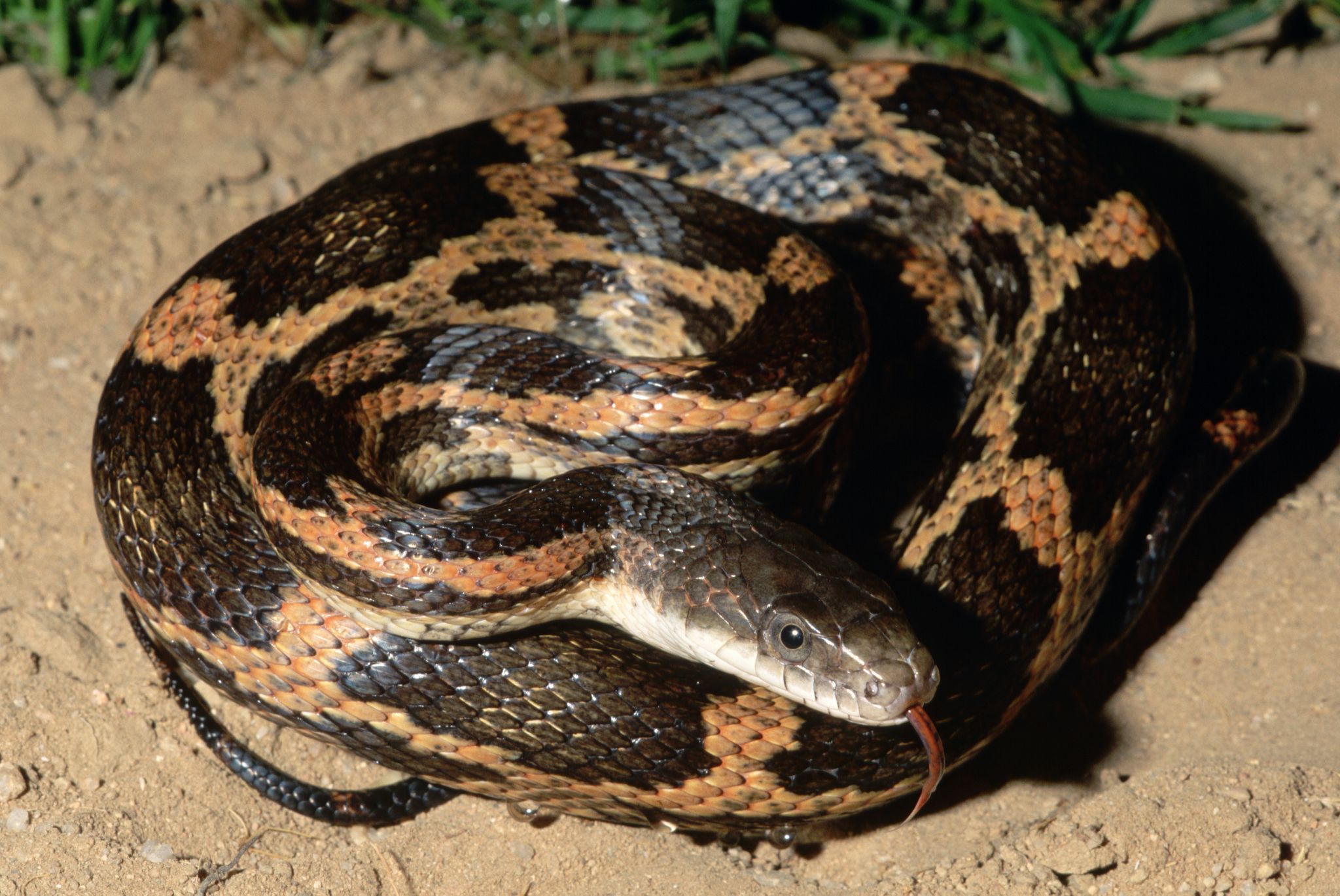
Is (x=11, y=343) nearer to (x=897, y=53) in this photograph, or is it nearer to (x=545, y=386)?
(x=545, y=386)

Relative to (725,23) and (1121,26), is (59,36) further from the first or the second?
(1121,26)

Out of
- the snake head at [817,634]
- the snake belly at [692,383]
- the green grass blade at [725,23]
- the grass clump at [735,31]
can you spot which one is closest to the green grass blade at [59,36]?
the grass clump at [735,31]

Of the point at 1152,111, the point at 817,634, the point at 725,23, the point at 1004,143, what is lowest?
the point at 817,634

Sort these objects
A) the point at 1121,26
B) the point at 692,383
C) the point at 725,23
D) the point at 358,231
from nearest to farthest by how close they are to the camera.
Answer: the point at 692,383 < the point at 358,231 < the point at 725,23 < the point at 1121,26

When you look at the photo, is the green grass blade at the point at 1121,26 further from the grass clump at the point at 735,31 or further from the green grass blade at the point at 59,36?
the green grass blade at the point at 59,36

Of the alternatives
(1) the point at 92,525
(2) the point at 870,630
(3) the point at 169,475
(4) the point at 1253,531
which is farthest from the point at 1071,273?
(1) the point at 92,525

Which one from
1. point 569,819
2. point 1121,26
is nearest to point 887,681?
point 569,819
